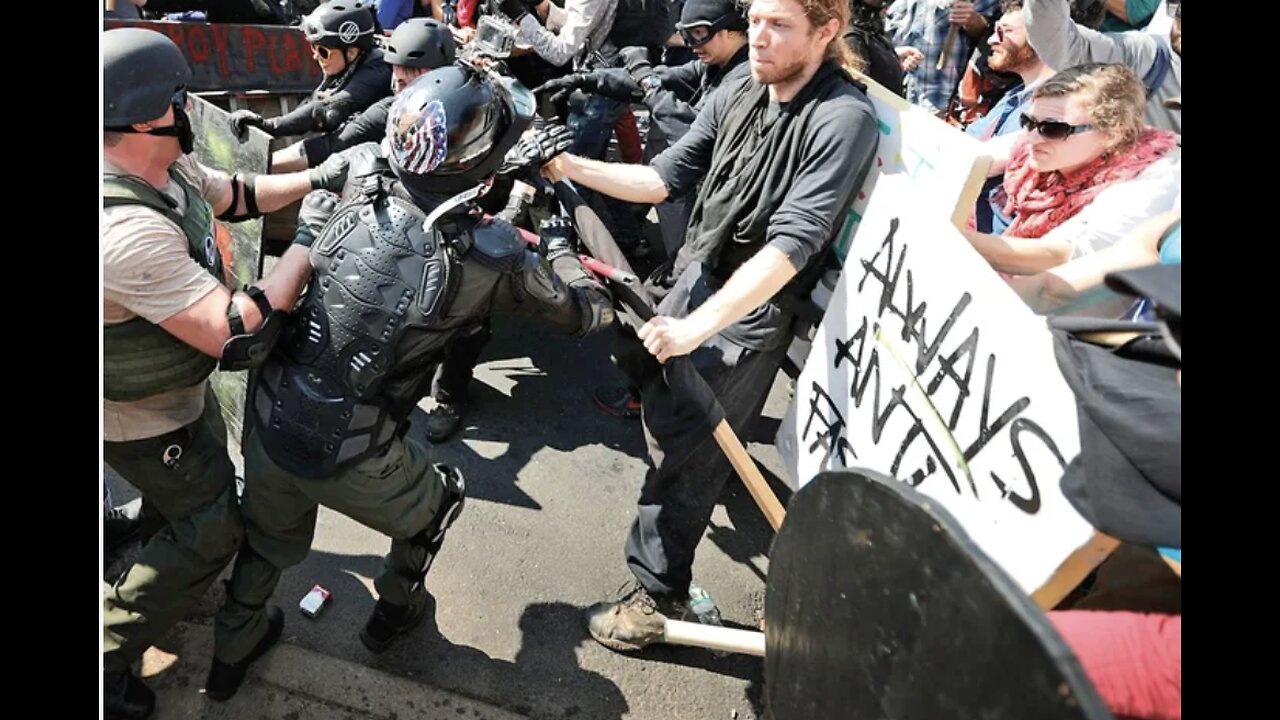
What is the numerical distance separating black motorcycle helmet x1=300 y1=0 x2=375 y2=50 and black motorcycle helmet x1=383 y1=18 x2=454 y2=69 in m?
0.58

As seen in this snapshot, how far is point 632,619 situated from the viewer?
2.72 m

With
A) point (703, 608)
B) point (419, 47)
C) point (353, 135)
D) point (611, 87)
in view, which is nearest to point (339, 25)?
point (353, 135)

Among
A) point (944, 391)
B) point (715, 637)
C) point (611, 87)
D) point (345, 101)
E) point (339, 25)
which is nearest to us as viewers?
point (944, 391)

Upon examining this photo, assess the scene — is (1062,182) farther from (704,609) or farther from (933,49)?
(933,49)

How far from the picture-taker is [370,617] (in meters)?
2.72

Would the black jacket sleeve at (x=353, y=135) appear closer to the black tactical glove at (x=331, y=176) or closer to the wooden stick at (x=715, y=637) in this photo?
the black tactical glove at (x=331, y=176)

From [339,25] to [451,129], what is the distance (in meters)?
2.39

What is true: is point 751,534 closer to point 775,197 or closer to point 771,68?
point 775,197

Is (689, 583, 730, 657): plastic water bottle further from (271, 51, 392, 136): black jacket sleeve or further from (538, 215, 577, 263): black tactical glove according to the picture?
(271, 51, 392, 136): black jacket sleeve

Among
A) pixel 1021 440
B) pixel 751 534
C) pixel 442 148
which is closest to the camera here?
pixel 1021 440

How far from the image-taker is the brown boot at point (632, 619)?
106 inches

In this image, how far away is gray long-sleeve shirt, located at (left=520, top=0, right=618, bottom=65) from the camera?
473cm
